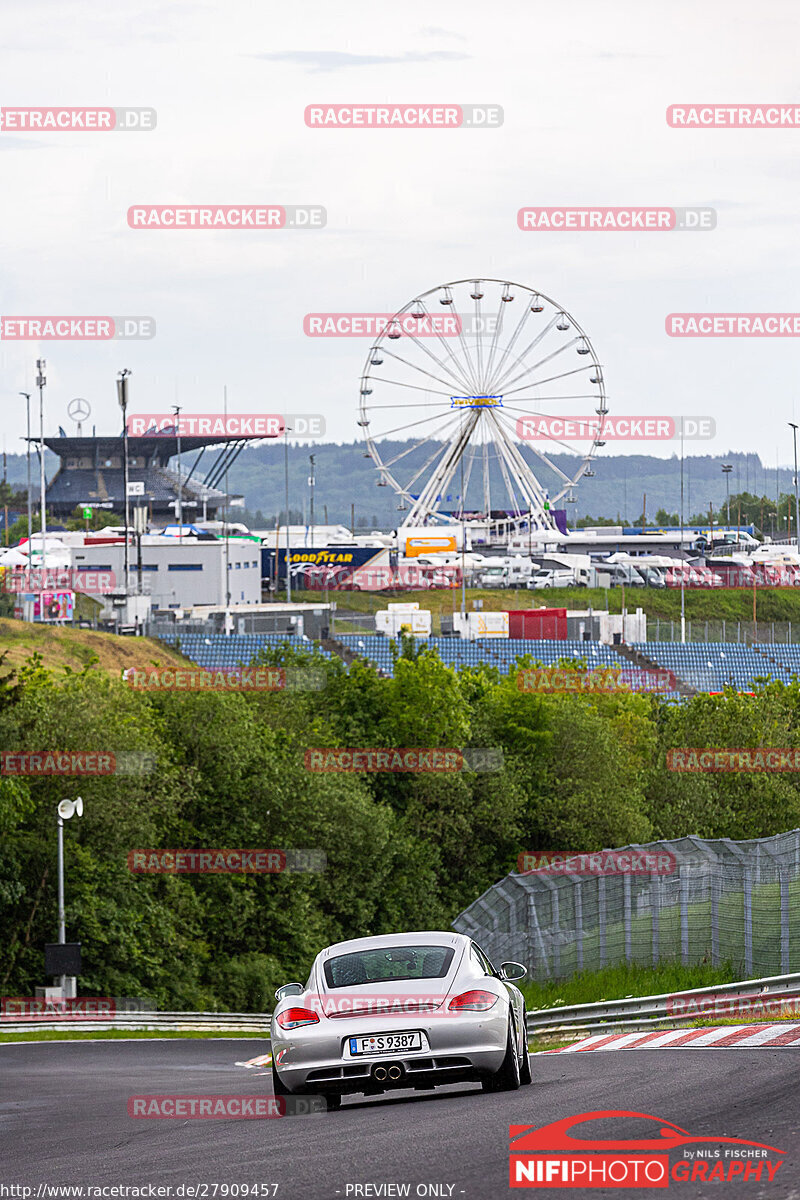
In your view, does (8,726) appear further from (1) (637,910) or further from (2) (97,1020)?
(1) (637,910)

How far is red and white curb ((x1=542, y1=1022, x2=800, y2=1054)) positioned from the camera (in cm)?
1265

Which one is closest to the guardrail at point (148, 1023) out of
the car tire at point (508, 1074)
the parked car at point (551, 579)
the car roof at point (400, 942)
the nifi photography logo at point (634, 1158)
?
the car roof at point (400, 942)

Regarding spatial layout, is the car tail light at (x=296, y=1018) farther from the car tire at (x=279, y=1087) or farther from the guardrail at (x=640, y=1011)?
the guardrail at (x=640, y=1011)

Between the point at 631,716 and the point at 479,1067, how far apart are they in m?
50.8

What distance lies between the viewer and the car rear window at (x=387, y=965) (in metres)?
10.1

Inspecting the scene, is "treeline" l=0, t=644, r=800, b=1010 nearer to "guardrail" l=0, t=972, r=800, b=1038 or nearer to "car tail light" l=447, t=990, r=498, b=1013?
"guardrail" l=0, t=972, r=800, b=1038

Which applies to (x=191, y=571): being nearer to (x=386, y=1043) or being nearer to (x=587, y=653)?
(x=587, y=653)

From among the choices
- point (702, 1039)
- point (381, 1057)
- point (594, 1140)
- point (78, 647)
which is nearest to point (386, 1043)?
point (381, 1057)

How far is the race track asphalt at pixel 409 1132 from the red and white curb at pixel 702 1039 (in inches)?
16.1

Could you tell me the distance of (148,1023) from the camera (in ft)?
97.7

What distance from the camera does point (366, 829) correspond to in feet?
149

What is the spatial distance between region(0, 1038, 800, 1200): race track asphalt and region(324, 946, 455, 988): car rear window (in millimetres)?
804

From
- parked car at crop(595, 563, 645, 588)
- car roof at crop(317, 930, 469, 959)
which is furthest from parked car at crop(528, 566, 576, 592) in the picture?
car roof at crop(317, 930, 469, 959)

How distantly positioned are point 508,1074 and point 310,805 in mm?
35195
